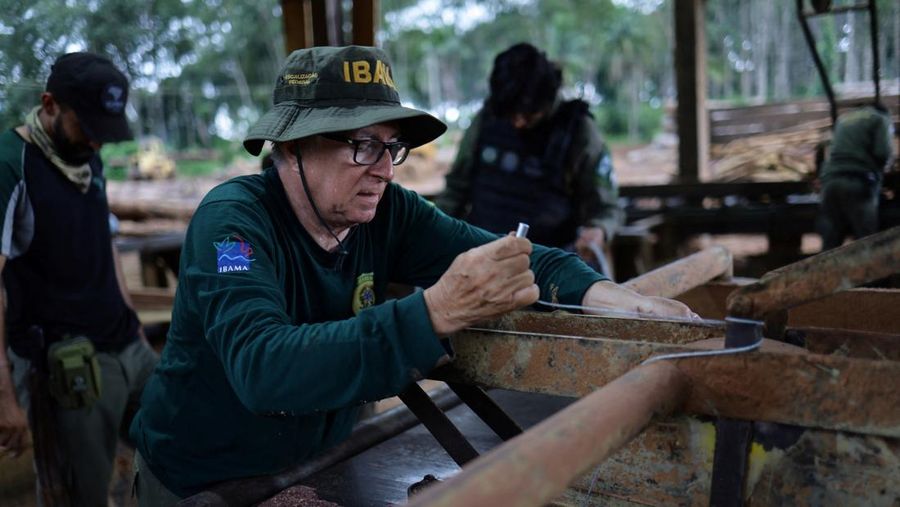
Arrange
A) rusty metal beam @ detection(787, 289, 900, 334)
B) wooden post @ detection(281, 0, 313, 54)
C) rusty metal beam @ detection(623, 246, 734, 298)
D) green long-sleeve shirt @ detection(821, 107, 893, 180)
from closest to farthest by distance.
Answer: rusty metal beam @ detection(787, 289, 900, 334), rusty metal beam @ detection(623, 246, 734, 298), green long-sleeve shirt @ detection(821, 107, 893, 180), wooden post @ detection(281, 0, 313, 54)

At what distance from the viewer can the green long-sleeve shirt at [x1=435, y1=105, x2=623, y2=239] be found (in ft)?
12.9

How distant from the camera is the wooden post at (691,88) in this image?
764 cm

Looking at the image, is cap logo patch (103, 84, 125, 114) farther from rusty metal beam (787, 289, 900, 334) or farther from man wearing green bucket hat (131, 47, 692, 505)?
rusty metal beam (787, 289, 900, 334)

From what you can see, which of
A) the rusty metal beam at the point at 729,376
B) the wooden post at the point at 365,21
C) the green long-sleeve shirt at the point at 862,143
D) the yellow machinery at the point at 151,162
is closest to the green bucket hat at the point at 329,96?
the rusty metal beam at the point at 729,376

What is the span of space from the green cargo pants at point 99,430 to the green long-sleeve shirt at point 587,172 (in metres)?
1.87

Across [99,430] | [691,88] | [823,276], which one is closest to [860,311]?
[823,276]

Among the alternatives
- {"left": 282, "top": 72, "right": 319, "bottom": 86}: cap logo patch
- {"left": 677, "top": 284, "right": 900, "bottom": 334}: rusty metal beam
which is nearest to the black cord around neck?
{"left": 282, "top": 72, "right": 319, "bottom": 86}: cap logo patch

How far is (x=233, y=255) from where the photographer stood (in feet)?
5.28

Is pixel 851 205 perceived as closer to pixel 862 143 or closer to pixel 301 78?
pixel 862 143

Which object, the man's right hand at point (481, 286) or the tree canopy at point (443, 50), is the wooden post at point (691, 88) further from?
the man's right hand at point (481, 286)

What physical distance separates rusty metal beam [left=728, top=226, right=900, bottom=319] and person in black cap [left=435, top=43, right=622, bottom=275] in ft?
7.93

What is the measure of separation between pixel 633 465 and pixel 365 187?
829 mm

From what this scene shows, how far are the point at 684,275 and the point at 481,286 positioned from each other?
1369mm

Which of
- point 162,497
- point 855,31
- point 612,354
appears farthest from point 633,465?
point 855,31
